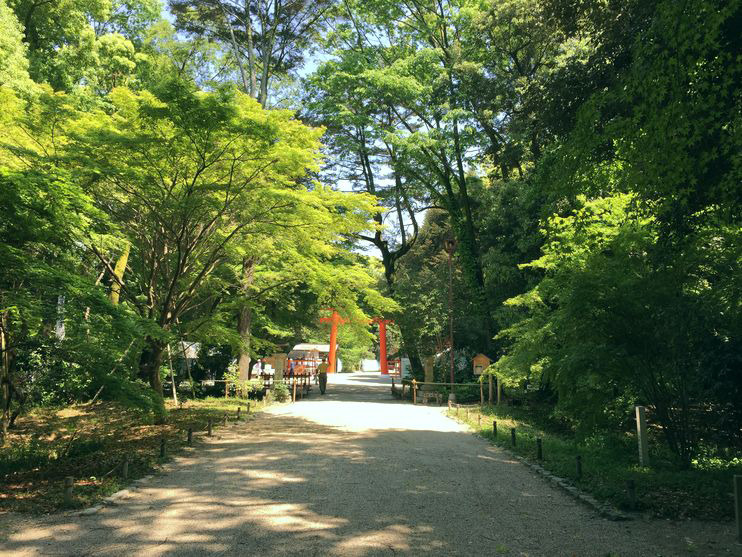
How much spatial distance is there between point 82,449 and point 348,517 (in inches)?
265

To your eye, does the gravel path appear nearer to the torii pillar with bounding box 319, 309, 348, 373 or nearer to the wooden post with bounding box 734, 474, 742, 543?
the wooden post with bounding box 734, 474, 742, 543

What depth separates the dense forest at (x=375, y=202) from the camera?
256 inches

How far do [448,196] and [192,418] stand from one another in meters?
18.4

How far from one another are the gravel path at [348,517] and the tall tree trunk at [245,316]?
9.10 metres

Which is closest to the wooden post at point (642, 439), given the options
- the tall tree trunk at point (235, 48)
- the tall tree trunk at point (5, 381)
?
the tall tree trunk at point (5, 381)

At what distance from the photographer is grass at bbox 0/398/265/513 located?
257 inches

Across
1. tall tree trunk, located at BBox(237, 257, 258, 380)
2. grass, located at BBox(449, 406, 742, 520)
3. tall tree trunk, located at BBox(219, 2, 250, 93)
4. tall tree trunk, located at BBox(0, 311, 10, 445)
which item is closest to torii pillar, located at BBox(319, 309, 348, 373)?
tall tree trunk, located at BBox(237, 257, 258, 380)

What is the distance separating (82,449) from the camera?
9.91 m

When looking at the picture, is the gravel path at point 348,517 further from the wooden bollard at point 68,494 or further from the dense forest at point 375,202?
the dense forest at point 375,202

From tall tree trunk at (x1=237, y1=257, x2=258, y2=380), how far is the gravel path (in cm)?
910

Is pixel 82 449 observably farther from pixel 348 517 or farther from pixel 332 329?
pixel 332 329

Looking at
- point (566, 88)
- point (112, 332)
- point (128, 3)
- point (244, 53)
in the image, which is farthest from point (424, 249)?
point (112, 332)

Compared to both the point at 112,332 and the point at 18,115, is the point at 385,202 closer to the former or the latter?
the point at 18,115

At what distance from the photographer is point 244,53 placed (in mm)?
24594
